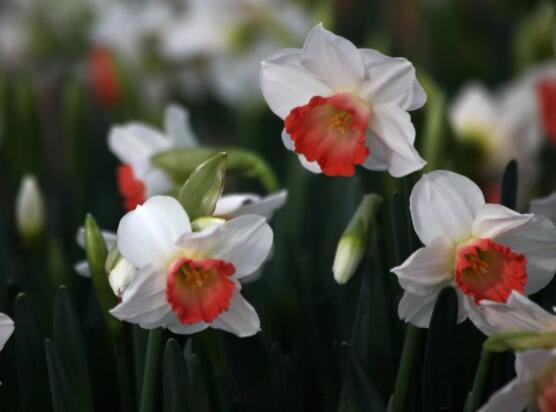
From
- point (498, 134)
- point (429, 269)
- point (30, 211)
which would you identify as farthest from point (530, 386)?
point (498, 134)

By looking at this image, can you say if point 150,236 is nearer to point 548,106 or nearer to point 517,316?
point 517,316

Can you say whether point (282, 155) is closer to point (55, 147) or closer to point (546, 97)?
point (546, 97)

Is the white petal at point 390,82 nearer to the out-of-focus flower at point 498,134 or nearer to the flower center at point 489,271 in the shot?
the flower center at point 489,271

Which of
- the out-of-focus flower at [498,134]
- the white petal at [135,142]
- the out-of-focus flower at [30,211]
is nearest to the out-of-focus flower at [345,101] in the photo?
the white petal at [135,142]

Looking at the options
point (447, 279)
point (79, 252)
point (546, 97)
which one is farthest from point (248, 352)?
point (546, 97)

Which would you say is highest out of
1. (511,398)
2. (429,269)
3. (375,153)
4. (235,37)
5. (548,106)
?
(235,37)
